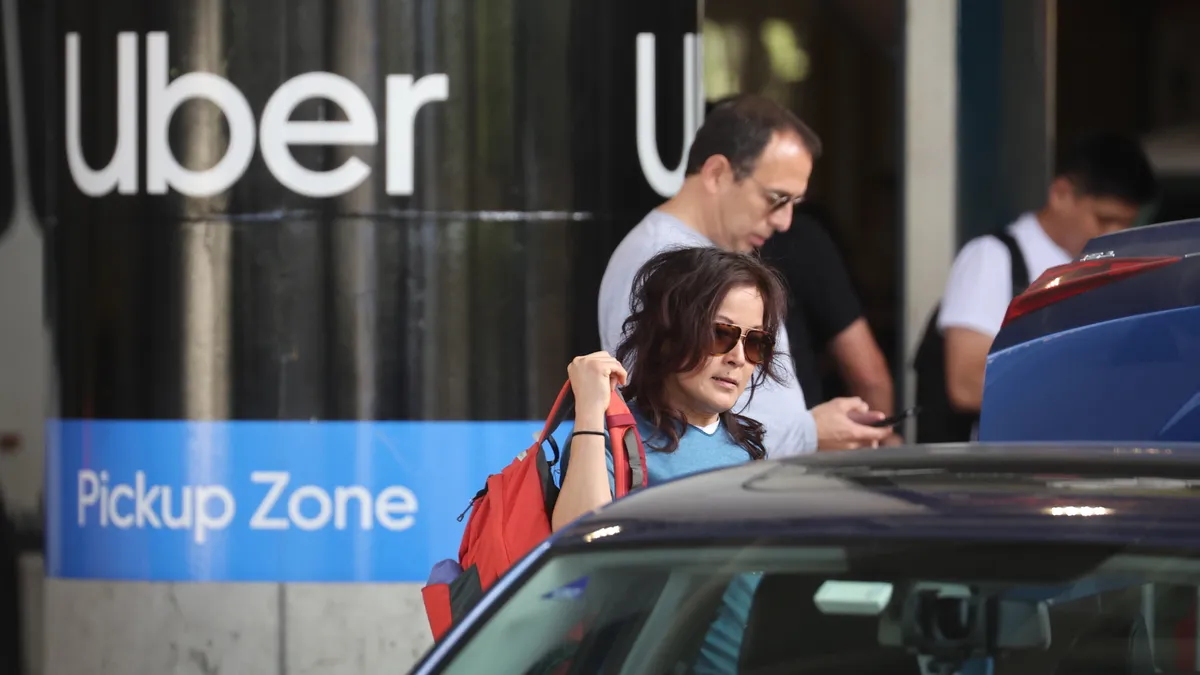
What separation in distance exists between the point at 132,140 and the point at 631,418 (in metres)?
2.81

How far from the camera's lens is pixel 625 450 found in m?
3.46

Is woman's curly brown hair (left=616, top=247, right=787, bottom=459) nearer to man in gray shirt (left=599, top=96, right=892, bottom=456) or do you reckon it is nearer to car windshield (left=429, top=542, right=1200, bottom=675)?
man in gray shirt (left=599, top=96, right=892, bottom=456)

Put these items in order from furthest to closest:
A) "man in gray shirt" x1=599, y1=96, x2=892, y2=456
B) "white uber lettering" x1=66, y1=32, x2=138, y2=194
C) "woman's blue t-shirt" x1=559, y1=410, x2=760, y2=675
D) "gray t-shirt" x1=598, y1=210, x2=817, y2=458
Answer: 1. "white uber lettering" x1=66, y1=32, x2=138, y2=194
2. "man in gray shirt" x1=599, y1=96, x2=892, y2=456
3. "gray t-shirt" x1=598, y1=210, x2=817, y2=458
4. "woman's blue t-shirt" x1=559, y1=410, x2=760, y2=675

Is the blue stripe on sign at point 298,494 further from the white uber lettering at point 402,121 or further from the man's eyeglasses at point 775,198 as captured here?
the man's eyeglasses at point 775,198

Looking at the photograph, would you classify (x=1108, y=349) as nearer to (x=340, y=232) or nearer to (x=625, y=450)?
(x=625, y=450)

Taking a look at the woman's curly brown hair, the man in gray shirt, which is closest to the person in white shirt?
the man in gray shirt

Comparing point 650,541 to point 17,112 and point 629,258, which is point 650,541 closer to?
point 629,258

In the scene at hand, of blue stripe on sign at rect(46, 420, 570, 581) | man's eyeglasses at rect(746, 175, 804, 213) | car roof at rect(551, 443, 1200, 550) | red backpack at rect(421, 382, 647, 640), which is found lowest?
blue stripe on sign at rect(46, 420, 570, 581)

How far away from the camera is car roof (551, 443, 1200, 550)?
7.77 ft

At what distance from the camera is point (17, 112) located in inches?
302

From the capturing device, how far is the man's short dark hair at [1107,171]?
620cm

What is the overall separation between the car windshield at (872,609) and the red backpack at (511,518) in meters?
0.54

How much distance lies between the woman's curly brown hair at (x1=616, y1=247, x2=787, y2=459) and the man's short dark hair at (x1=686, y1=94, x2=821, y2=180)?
99 centimetres

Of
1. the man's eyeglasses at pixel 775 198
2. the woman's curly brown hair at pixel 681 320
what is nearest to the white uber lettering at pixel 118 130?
the man's eyeglasses at pixel 775 198
